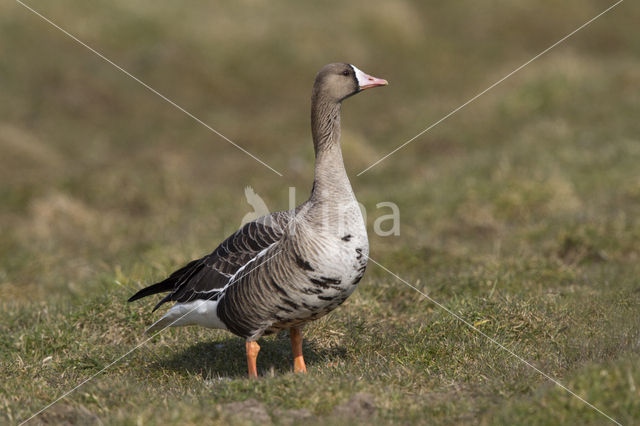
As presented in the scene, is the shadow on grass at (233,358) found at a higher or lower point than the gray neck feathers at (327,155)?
lower

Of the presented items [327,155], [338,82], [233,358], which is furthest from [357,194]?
[327,155]

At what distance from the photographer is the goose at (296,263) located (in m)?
5.59

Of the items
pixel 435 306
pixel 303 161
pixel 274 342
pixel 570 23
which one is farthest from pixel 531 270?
pixel 570 23

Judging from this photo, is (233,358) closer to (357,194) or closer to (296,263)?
(296,263)

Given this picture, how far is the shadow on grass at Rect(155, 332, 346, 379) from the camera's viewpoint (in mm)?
6719

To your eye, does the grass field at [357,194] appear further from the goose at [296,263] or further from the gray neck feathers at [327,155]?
the gray neck feathers at [327,155]

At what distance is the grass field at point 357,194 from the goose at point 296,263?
59cm

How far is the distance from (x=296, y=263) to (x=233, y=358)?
74.5 inches

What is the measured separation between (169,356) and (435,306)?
A: 2.99 metres

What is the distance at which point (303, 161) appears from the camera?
56.2ft

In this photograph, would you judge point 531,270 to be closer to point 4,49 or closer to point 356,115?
point 356,115

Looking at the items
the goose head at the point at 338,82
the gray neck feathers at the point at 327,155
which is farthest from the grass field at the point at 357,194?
the goose head at the point at 338,82

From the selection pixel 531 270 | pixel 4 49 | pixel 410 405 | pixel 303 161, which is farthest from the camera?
pixel 4 49

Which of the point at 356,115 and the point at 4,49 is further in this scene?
the point at 4,49
